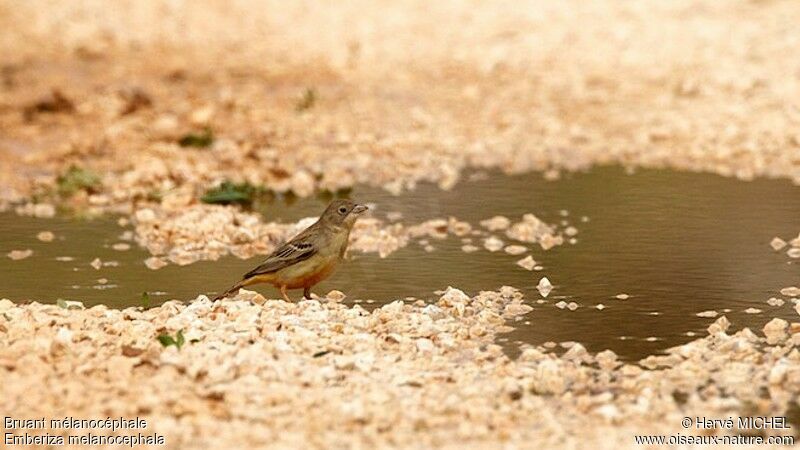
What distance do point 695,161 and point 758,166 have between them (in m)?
0.60

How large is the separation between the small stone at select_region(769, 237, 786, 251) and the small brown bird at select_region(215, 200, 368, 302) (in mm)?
3074

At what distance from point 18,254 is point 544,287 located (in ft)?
11.9

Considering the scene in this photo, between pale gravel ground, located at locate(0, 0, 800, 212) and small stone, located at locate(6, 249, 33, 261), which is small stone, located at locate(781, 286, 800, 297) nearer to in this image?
pale gravel ground, located at locate(0, 0, 800, 212)

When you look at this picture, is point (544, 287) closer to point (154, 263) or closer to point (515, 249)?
point (515, 249)

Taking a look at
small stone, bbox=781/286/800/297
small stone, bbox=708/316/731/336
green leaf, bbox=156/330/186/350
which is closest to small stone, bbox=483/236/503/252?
small stone, bbox=781/286/800/297

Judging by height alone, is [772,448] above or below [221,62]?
below

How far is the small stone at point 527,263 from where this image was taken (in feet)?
33.9

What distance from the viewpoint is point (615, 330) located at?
876 cm

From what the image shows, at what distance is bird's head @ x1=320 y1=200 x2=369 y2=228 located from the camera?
9.40 metres

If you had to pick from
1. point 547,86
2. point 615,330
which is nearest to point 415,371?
point 615,330

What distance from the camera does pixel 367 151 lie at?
14.3 metres

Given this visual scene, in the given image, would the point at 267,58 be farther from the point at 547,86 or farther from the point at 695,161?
the point at 695,161

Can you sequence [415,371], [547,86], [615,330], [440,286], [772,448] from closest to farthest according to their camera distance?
1. [772,448]
2. [415,371]
3. [615,330]
4. [440,286]
5. [547,86]

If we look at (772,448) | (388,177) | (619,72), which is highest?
(619,72)
